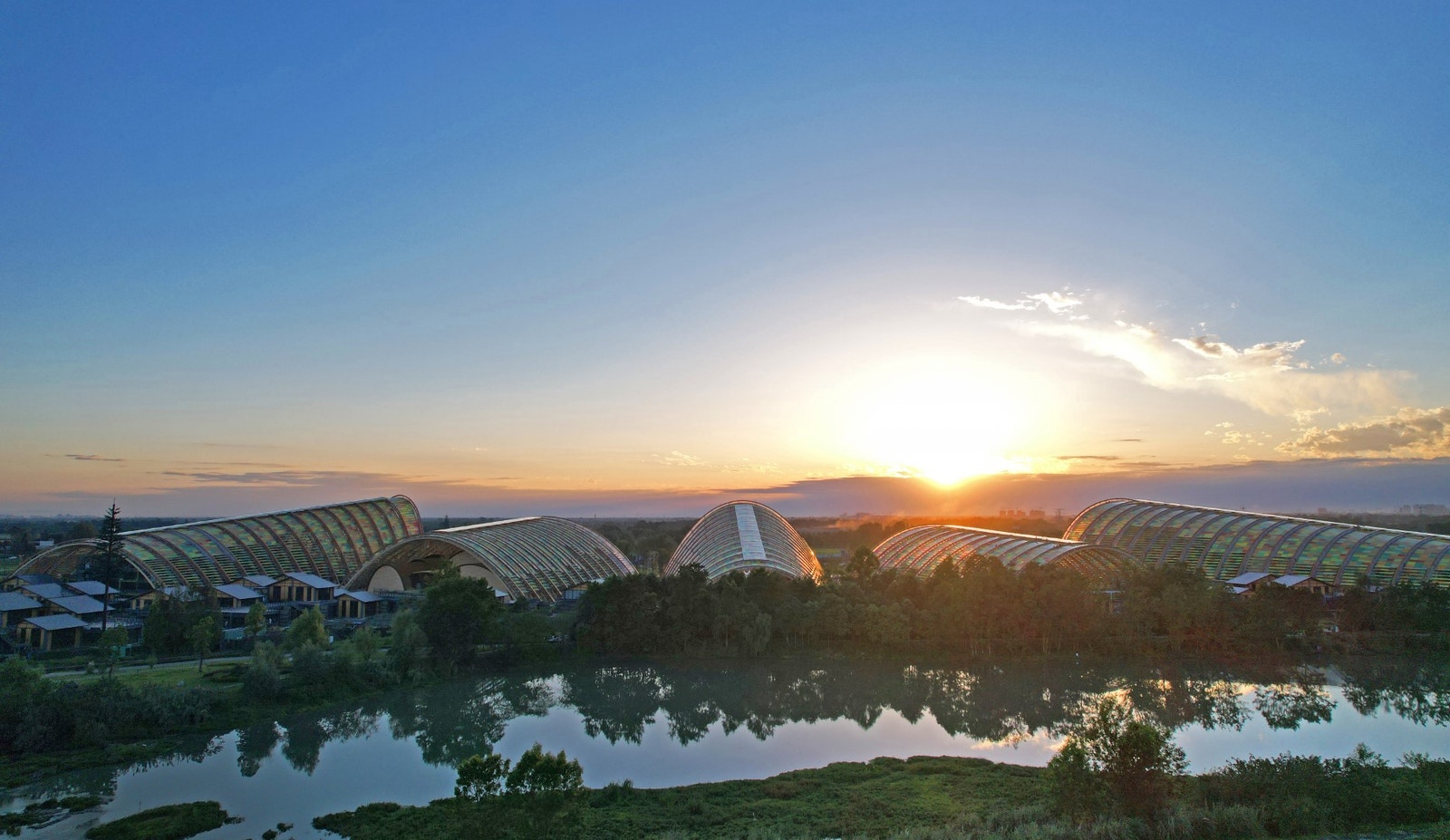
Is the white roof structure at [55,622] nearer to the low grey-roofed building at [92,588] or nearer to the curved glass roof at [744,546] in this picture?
the low grey-roofed building at [92,588]

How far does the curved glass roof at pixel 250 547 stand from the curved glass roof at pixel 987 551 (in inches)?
1839

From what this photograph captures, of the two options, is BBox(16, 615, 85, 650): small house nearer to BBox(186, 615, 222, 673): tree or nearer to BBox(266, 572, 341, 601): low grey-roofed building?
BBox(186, 615, 222, 673): tree

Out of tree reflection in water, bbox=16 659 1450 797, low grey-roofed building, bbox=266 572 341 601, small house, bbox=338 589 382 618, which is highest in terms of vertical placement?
low grey-roofed building, bbox=266 572 341 601

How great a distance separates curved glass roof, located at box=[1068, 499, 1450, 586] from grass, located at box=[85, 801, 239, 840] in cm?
5687

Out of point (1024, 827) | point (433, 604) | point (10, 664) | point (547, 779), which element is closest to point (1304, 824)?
point (1024, 827)

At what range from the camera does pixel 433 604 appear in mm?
38219

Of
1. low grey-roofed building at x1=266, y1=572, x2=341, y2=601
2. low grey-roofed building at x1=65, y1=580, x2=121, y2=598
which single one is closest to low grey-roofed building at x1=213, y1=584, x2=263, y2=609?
low grey-roofed building at x1=266, y1=572, x2=341, y2=601

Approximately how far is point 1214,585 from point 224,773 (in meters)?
50.0

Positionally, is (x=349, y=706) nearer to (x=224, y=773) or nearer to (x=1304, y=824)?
(x=224, y=773)

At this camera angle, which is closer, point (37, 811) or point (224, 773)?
point (37, 811)

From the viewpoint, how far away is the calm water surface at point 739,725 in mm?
22594

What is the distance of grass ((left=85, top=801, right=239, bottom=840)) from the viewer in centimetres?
1855

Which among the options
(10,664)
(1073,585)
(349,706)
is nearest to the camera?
(10,664)

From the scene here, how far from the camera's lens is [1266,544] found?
181 feet
